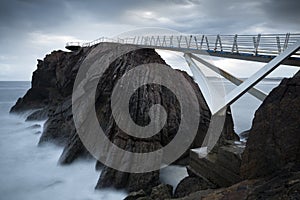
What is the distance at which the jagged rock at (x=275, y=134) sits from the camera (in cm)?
430

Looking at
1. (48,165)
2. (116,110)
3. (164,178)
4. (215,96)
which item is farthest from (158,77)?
(48,165)

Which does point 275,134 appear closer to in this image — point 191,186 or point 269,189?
point 269,189

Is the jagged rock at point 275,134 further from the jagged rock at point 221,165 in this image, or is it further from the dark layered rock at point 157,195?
the dark layered rock at point 157,195

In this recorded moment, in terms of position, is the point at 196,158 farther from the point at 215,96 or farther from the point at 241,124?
the point at 241,124

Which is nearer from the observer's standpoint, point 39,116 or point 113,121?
point 113,121

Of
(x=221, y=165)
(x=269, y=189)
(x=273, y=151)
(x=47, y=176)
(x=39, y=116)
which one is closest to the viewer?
(x=269, y=189)

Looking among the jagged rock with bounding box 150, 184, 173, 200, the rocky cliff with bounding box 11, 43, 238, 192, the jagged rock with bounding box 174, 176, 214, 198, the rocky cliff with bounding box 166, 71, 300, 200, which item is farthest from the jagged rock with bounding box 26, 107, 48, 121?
the rocky cliff with bounding box 166, 71, 300, 200

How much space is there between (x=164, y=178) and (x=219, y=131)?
464 centimetres

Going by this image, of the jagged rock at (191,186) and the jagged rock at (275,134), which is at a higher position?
the jagged rock at (275,134)

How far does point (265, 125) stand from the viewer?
483 cm

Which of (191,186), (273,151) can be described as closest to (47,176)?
(191,186)

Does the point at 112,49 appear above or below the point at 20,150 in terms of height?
above

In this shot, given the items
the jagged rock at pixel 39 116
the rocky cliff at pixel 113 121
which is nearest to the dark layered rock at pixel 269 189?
the rocky cliff at pixel 113 121

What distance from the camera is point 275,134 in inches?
180
